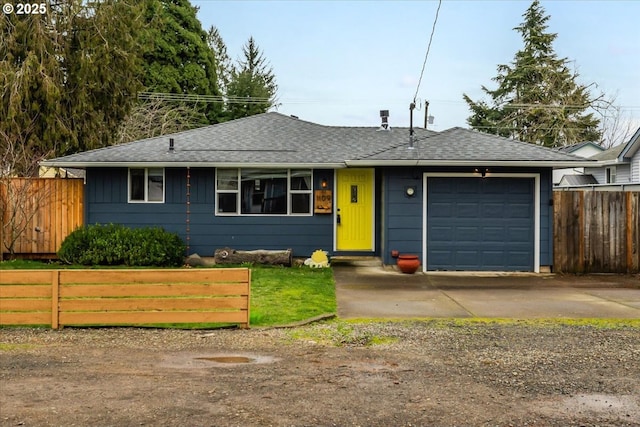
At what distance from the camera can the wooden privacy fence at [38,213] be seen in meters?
13.4

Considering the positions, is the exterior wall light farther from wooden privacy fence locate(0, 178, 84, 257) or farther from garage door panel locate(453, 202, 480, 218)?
wooden privacy fence locate(0, 178, 84, 257)

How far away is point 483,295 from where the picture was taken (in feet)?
30.9

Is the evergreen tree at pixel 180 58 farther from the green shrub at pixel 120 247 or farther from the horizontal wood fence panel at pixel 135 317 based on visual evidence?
the horizontal wood fence panel at pixel 135 317

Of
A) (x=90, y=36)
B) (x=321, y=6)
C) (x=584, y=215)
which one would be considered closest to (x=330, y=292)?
(x=584, y=215)

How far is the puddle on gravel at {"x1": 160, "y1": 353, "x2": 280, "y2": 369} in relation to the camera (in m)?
5.43

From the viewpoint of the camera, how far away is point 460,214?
1238 centimetres

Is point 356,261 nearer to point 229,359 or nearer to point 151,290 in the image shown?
point 151,290

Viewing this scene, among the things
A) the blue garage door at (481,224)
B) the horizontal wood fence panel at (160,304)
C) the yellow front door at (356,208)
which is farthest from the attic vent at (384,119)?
the horizontal wood fence panel at (160,304)

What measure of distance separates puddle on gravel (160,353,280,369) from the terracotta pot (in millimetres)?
6558

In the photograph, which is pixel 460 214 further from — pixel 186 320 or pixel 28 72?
pixel 28 72

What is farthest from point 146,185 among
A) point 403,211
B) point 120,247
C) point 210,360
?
point 210,360

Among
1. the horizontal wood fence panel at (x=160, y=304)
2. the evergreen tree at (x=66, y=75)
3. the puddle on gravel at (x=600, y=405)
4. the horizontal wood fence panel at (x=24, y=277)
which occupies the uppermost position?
the evergreen tree at (x=66, y=75)

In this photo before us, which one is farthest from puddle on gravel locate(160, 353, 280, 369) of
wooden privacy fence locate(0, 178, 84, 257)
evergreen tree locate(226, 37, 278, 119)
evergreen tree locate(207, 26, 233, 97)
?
evergreen tree locate(207, 26, 233, 97)

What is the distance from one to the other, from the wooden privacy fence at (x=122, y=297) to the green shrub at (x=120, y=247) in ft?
17.8
